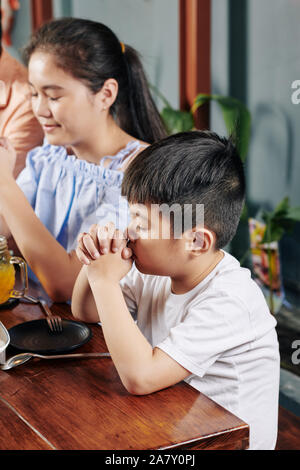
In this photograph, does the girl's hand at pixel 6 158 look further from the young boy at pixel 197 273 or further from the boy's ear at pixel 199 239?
the boy's ear at pixel 199 239

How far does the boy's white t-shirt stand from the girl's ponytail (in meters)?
0.76

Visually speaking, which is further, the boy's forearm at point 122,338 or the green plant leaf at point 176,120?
the green plant leaf at point 176,120

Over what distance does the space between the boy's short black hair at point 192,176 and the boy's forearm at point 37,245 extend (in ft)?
1.22

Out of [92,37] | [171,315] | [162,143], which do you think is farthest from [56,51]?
[171,315]

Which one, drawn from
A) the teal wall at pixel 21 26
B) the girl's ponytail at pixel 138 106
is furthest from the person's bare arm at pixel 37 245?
the teal wall at pixel 21 26

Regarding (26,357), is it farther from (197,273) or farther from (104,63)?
(104,63)

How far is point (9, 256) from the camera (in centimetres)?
135

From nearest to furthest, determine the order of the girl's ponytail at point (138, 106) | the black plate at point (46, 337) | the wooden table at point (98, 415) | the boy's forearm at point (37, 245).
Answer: the wooden table at point (98, 415), the black plate at point (46, 337), the boy's forearm at point (37, 245), the girl's ponytail at point (138, 106)

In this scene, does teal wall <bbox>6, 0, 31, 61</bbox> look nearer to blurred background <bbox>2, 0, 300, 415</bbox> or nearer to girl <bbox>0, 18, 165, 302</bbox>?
blurred background <bbox>2, 0, 300, 415</bbox>

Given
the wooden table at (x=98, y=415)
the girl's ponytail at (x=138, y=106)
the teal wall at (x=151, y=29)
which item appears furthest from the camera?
the teal wall at (x=151, y=29)

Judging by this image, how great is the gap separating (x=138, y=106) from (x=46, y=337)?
0.94 metres

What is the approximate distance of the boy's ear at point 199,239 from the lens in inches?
46.6
